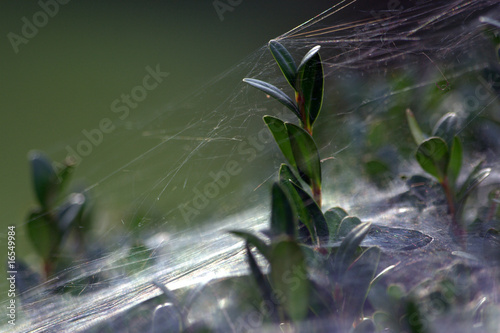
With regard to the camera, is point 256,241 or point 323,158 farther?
point 323,158

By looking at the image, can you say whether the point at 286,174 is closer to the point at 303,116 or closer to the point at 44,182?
the point at 303,116

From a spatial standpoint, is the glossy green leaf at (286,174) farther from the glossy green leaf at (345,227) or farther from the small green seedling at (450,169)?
the small green seedling at (450,169)

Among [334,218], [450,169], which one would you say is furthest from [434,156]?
[334,218]

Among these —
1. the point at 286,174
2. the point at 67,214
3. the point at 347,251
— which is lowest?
the point at 347,251

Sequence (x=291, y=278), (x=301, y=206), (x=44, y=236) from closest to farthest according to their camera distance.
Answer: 1. (x=291, y=278)
2. (x=301, y=206)
3. (x=44, y=236)

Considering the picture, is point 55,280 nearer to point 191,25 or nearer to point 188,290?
point 188,290

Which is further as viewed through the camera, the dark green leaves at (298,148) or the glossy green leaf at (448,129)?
the glossy green leaf at (448,129)

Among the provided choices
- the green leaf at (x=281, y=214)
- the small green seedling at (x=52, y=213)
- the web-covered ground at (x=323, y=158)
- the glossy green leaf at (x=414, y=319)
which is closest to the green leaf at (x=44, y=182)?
the small green seedling at (x=52, y=213)
